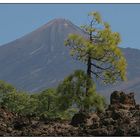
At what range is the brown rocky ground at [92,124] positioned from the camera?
32.0 metres

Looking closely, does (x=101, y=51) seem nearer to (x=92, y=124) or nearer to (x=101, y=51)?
(x=101, y=51)

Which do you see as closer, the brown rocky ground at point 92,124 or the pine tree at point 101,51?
the brown rocky ground at point 92,124

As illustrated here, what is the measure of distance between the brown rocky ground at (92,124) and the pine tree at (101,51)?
258 inches

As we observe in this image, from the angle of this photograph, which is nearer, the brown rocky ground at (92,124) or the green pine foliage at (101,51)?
the brown rocky ground at (92,124)

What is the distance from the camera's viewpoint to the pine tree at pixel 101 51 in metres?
44.9

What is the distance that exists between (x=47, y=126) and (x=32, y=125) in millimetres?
878

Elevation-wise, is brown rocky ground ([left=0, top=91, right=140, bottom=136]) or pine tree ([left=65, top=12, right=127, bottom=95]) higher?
pine tree ([left=65, top=12, right=127, bottom=95])

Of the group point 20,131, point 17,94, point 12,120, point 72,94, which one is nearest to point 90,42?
point 72,94

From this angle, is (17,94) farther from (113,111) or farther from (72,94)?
(113,111)

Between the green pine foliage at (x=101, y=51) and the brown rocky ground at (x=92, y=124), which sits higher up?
the green pine foliage at (x=101, y=51)

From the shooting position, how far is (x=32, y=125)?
35.8 m

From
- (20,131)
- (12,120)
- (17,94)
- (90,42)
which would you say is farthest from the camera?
(17,94)

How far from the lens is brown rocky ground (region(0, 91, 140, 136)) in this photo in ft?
→ 105

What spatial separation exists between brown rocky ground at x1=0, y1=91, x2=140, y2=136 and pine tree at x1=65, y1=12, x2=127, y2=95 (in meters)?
6.56
